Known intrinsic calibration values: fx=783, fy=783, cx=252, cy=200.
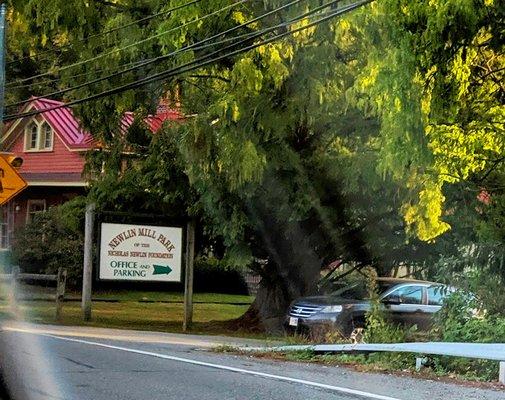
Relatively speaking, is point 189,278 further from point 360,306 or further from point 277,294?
point 360,306

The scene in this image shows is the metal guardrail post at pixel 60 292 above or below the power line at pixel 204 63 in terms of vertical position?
below

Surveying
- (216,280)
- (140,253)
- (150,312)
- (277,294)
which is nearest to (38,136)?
(216,280)

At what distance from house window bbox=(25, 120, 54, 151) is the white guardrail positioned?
2237cm

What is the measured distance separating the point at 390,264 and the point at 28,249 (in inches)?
569

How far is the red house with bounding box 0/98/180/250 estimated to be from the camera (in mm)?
31438

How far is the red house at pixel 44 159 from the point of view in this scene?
3144 cm

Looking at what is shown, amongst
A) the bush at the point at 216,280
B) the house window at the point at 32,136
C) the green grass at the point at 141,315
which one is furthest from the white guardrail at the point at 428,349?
the house window at the point at 32,136

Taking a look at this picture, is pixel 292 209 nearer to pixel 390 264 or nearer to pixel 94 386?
pixel 390 264

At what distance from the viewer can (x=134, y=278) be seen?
17.9 m

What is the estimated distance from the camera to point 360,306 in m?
15.8

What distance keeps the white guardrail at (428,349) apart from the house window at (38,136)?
73.4ft

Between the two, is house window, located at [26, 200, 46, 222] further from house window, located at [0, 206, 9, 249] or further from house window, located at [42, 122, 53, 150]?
house window, located at [42, 122, 53, 150]

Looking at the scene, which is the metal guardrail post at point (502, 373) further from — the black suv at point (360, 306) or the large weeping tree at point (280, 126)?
the black suv at point (360, 306)

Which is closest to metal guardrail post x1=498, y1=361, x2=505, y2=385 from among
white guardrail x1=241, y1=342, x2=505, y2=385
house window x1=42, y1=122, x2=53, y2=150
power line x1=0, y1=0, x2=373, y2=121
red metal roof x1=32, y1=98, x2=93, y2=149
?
white guardrail x1=241, y1=342, x2=505, y2=385
